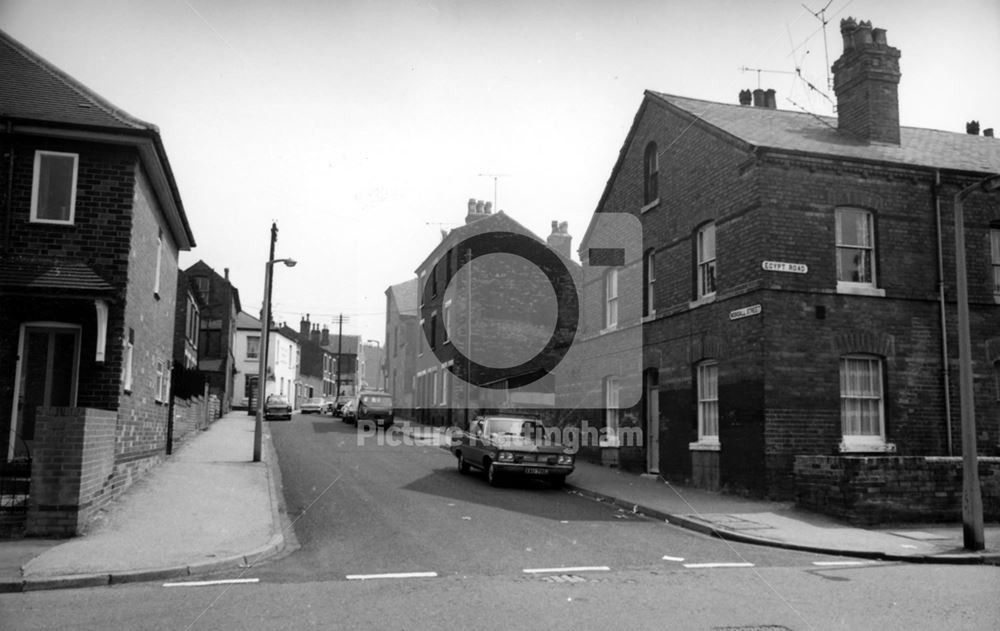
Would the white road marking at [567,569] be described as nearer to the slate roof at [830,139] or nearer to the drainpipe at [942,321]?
the slate roof at [830,139]

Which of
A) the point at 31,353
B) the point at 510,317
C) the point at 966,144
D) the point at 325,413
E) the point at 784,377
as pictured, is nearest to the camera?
the point at 31,353

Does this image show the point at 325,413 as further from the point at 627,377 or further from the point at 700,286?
the point at 700,286

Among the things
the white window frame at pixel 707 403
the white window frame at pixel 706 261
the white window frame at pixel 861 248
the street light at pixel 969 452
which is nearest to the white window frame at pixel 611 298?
the white window frame at pixel 706 261

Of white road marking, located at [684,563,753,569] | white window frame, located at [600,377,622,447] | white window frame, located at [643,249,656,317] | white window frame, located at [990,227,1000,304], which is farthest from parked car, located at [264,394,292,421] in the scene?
white road marking, located at [684,563,753,569]

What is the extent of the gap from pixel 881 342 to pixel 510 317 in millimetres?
23280

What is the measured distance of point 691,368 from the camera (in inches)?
740

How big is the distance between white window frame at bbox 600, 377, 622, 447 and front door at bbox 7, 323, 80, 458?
13985 millimetres

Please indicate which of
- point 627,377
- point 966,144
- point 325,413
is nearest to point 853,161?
point 966,144

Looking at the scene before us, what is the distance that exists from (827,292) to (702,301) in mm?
2821

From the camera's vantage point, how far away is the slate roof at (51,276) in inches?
490

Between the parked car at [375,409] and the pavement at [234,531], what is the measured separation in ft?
61.6

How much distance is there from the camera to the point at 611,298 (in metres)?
23.5

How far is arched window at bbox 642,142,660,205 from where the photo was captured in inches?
850

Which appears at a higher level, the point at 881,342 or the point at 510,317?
the point at 510,317
